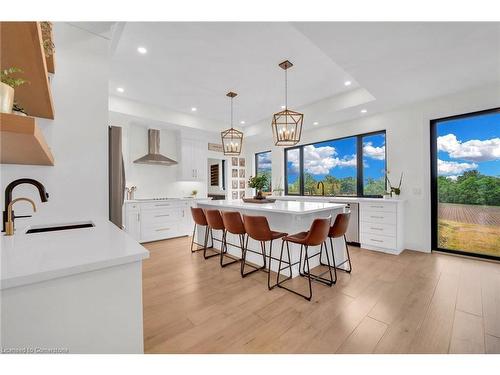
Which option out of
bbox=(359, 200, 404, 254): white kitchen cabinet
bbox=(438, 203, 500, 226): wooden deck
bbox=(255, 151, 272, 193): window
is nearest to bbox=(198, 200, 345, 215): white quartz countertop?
bbox=(359, 200, 404, 254): white kitchen cabinet

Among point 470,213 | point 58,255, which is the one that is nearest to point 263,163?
point 470,213

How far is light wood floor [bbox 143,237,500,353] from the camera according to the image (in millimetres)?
1618

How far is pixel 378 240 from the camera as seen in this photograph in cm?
387

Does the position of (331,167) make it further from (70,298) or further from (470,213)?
(70,298)

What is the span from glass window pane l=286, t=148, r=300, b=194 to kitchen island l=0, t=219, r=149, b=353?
5.28 meters

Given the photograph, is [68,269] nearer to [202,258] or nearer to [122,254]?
[122,254]

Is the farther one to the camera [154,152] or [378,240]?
[154,152]

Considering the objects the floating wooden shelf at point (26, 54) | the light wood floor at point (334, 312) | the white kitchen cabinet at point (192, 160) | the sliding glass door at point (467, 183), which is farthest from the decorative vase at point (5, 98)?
the sliding glass door at point (467, 183)

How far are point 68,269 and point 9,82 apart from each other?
866 mm

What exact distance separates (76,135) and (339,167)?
4811 mm

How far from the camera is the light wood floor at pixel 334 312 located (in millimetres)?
1618

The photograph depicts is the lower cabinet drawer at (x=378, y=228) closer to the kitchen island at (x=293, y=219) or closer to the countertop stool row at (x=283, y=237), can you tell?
the kitchen island at (x=293, y=219)

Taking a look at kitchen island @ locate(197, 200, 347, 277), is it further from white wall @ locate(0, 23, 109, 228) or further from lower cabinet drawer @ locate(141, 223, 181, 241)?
lower cabinet drawer @ locate(141, 223, 181, 241)

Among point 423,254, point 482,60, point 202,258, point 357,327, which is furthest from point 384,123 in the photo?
point 202,258
